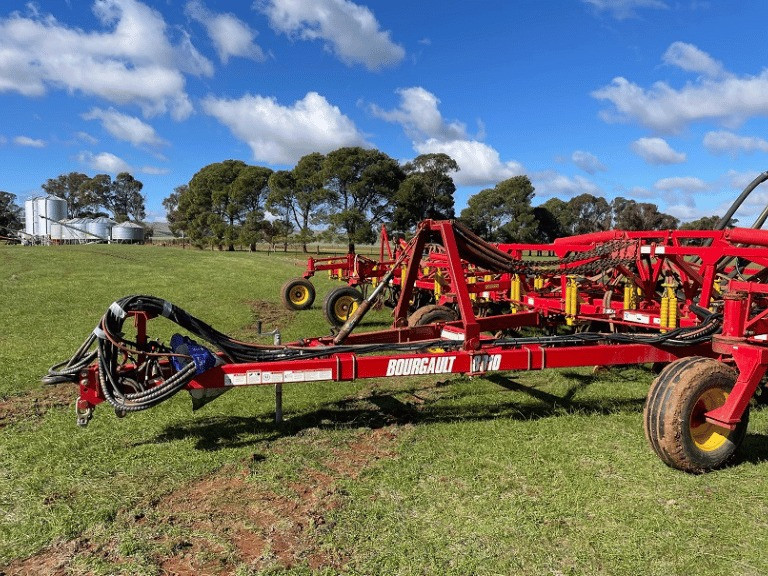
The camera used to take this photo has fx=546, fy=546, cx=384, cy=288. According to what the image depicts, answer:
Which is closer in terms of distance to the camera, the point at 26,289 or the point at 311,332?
the point at 311,332

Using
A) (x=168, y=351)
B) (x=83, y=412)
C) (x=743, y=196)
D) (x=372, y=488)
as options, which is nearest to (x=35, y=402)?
(x=83, y=412)

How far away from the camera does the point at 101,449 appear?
191 inches

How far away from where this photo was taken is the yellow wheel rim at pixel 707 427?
454 centimetres

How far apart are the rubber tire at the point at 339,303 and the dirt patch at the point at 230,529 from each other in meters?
8.48

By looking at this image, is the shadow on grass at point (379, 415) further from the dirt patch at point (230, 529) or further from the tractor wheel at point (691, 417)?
the tractor wheel at point (691, 417)

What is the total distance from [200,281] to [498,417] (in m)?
17.6

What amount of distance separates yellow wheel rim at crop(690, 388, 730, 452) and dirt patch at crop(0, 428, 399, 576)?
9.20 ft

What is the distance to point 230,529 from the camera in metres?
3.57

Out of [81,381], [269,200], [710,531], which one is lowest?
[710,531]

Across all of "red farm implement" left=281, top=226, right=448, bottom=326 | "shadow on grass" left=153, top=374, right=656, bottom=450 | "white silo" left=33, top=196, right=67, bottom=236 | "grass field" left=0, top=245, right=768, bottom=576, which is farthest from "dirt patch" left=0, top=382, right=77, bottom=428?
"white silo" left=33, top=196, right=67, bottom=236

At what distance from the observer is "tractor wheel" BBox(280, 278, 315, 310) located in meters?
15.3

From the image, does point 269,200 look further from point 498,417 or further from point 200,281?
point 498,417

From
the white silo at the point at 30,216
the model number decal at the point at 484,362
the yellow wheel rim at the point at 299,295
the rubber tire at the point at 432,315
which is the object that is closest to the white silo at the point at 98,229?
the white silo at the point at 30,216

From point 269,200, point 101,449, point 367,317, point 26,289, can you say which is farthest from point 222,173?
point 101,449
